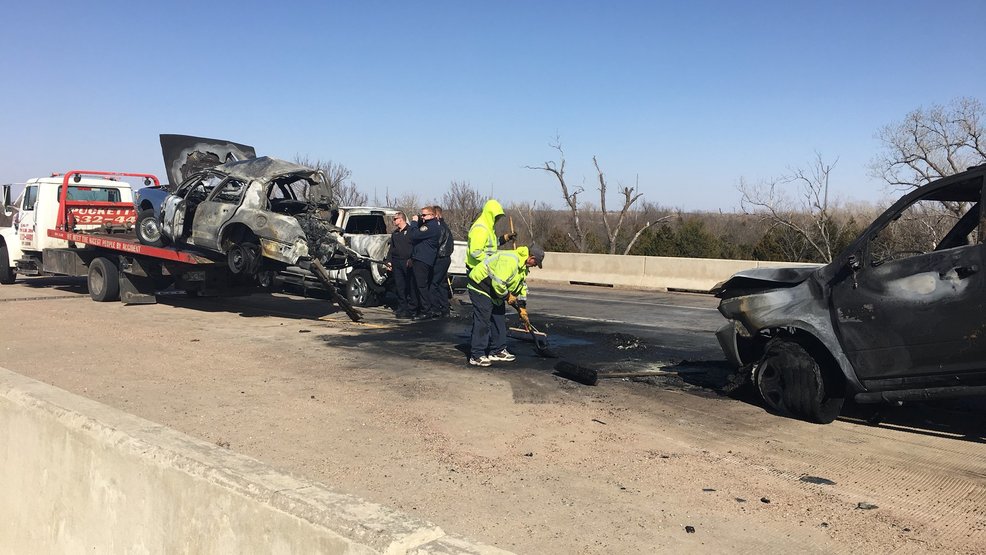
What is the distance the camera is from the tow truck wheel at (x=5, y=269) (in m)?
17.0

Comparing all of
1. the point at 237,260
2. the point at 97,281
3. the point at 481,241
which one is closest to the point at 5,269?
the point at 97,281

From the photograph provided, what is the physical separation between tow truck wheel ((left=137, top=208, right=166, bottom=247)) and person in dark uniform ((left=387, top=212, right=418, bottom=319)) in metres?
4.01

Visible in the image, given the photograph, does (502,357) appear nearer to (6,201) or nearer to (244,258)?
(244,258)

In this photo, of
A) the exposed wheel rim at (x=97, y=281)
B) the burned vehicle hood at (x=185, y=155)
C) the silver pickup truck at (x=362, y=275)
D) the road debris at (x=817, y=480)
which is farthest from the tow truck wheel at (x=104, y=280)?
the road debris at (x=817, y=480)

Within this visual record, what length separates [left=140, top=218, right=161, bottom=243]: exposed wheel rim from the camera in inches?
516

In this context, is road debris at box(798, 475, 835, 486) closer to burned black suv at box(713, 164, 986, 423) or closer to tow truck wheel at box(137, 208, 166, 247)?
burned black suv at box(713, 164, 986, 423)

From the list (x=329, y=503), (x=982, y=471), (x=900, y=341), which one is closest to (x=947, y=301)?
(x=900, y=341)

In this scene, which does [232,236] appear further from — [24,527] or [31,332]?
[24,527]

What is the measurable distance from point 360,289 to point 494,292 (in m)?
6.14

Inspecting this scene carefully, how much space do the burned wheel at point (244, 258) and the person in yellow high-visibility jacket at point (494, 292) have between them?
4437 millimetres

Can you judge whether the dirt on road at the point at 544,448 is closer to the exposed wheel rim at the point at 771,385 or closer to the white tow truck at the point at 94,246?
the exposed wheel rim at the point at 771,385

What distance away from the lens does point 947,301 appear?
18.1 ft

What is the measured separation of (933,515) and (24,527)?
18.4ft

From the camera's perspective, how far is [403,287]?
13.2 metres
